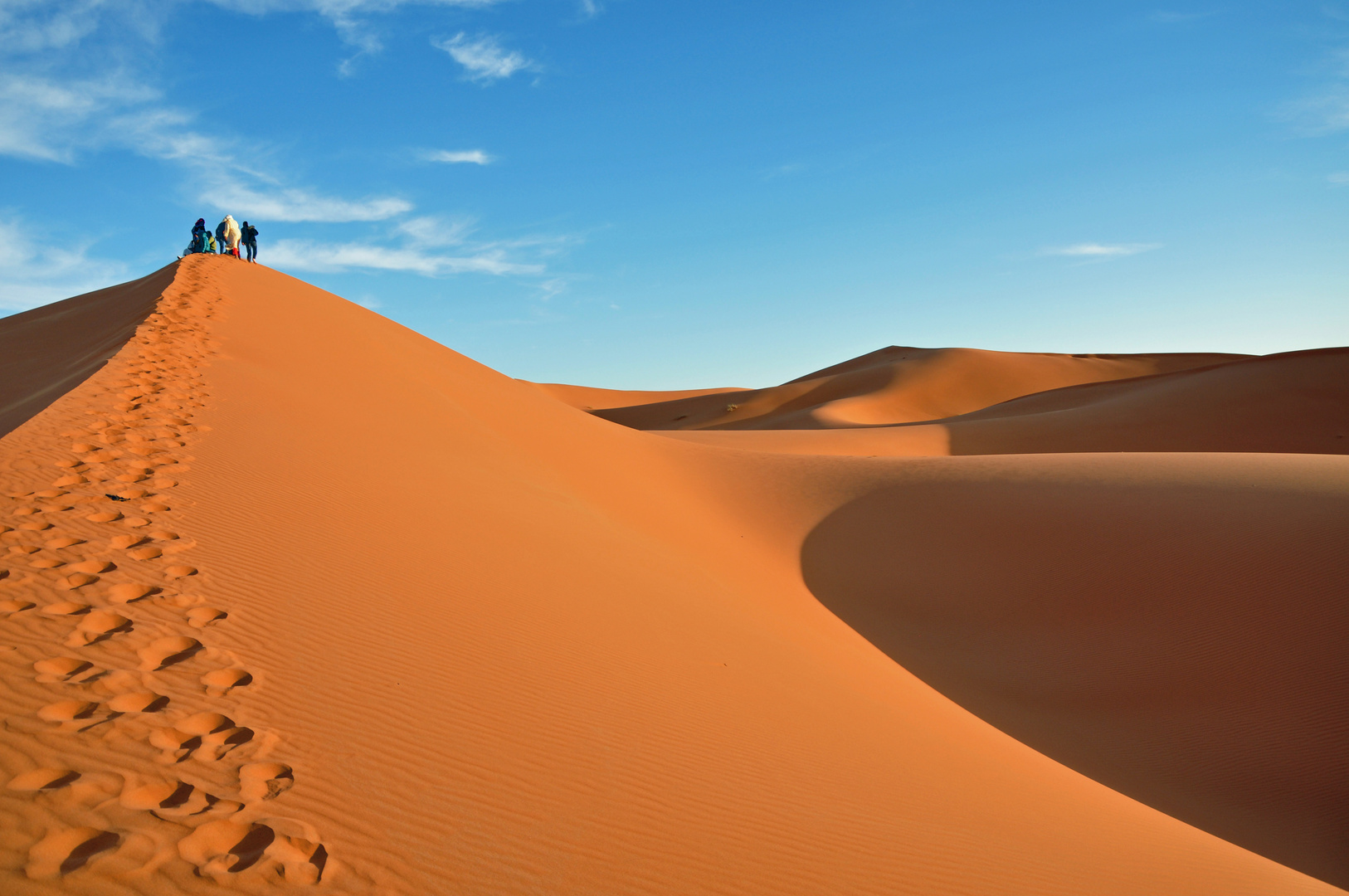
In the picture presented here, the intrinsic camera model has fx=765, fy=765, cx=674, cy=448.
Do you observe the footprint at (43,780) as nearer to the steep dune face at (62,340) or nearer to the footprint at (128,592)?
the footprint at (128,592)

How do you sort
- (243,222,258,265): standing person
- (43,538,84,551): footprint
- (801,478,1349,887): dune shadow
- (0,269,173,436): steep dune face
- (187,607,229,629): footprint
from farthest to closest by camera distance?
1. (243,222,258,265): standing person
2. (0,269,173,436): steep dune face
3. (801,478,1349,887): dune shadow
4. (43,538,84,551): footprint
5. (187,607,229,629): footprint

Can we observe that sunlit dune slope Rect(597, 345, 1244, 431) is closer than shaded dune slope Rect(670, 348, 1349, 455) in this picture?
No

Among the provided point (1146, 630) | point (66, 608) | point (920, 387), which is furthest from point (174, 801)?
point (920, 387)

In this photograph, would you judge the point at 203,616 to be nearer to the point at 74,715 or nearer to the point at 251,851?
the point at 74,715

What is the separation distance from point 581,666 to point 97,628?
2449 millimetres

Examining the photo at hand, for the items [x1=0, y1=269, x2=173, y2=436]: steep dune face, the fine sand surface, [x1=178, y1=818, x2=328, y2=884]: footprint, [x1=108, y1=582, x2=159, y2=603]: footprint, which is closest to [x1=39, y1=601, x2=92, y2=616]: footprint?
the fine sand surface

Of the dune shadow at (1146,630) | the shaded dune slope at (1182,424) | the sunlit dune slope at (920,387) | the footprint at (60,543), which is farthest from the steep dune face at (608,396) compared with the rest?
the footprint at (60,543)

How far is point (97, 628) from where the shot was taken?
3.66 meters

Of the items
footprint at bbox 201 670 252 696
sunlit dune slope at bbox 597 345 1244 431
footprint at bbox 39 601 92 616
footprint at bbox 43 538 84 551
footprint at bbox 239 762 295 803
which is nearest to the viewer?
footprint at bbox 239 762 295 803

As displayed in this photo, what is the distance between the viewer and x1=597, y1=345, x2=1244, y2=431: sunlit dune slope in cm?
4881

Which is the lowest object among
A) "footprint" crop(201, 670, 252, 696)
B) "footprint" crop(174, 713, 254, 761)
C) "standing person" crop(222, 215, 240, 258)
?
"footprint" crop(174, 713, 254, 761)

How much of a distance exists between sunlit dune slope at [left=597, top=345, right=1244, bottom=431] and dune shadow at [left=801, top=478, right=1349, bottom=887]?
3376 cm

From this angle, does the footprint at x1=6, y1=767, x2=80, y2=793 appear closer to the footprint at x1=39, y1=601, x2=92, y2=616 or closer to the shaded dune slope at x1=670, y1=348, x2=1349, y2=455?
the footprint at x1=39, y1=601, x2=92, y2=616

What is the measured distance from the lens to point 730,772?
3889mm
